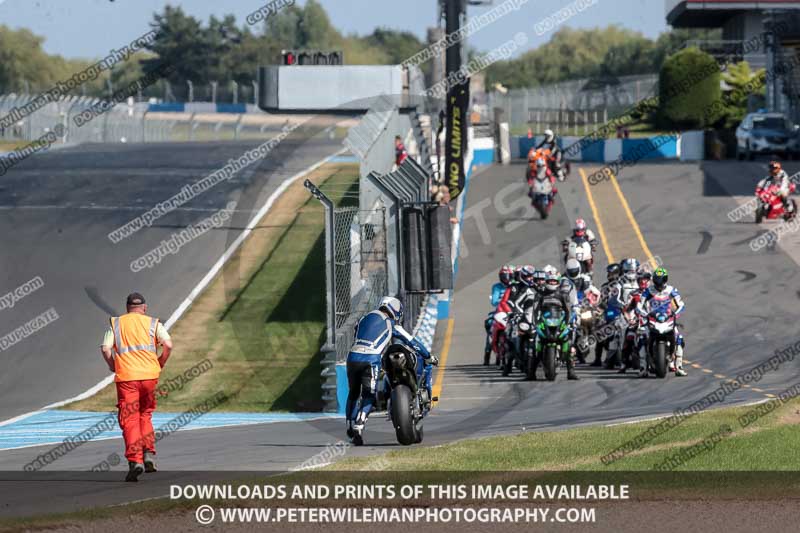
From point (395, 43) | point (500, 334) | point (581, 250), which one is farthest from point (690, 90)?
point (395, 43)

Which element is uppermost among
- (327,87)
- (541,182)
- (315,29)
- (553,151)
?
(315,29)

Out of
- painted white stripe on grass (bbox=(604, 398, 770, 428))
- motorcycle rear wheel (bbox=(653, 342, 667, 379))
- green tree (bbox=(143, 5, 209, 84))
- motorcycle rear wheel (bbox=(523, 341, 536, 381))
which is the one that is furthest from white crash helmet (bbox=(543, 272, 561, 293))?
green tree (bbox=(143, 5, 209, 84))

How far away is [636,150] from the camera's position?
49.6 metres

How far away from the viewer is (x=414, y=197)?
2073cm

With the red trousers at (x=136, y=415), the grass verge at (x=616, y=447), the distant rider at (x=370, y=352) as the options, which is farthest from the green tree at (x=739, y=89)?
the red trousers at (x=136, y=415)

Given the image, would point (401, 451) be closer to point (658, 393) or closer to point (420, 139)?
point (658, 393)

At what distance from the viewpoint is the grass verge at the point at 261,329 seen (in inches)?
830

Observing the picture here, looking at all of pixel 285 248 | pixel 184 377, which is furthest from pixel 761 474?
pixel 285 248

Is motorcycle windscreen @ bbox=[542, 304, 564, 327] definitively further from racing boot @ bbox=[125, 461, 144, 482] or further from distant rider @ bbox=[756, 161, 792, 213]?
distant rider @ bbox=[756, 161, 792, 213]

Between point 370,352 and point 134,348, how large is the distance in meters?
2.39

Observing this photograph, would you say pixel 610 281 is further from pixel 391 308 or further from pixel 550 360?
pixel 391 308

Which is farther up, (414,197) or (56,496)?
(414,197)

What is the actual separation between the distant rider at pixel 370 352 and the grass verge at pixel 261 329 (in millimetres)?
4446

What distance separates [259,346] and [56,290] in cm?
526
